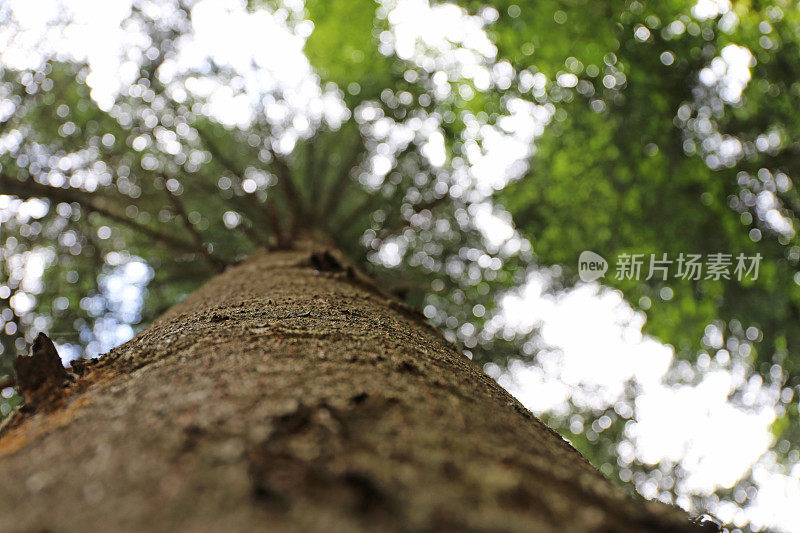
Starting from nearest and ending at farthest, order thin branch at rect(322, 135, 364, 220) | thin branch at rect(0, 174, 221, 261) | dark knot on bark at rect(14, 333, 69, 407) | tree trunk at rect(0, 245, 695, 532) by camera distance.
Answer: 1. tree trunk at rect(0, 245, 695, 532)
2. dark knot on bark at rect(14, 333, 69, 407)
3. thin branch at rect(0, 174, 221, 261)
4. thin branch at rect(322, 135, 364, 220)

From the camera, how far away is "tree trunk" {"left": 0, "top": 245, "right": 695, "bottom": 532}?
604 mm

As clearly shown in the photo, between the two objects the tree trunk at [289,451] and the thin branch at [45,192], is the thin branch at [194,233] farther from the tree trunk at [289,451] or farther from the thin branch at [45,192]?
the tree trunk at [289,451]

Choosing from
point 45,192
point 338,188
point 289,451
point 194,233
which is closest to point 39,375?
point 289,451

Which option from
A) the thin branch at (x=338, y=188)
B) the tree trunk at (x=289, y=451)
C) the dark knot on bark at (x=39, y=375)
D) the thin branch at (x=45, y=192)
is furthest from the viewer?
the thin branch at (x=338, y=188)

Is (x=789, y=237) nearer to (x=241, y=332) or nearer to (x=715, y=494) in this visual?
(x=715, y=494)

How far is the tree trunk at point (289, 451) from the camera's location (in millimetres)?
604

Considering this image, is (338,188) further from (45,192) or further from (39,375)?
(39,375)

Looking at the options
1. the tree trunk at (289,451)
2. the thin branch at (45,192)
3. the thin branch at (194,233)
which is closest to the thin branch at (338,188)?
the thin branch at (194,233)

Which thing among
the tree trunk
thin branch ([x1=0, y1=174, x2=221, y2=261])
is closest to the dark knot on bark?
the tree trunk

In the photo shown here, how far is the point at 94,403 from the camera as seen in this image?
3.14ft

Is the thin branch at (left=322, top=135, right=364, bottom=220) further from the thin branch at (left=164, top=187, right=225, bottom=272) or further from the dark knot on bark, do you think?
the dark knot on bark

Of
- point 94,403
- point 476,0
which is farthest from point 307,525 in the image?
point 476,0

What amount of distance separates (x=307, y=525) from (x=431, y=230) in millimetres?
5657

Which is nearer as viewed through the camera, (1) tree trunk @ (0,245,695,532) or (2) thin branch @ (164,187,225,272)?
(1) tree trunk @ (0,245,695,532)
